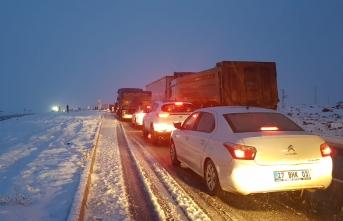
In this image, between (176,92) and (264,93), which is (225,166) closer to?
(264,93)

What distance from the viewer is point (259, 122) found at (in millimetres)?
6070

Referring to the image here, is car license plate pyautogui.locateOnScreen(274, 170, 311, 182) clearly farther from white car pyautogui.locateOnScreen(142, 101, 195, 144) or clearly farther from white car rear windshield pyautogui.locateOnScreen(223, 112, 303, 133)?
white car pyautogui.locateOnScreen(142, 101, 195, 144)

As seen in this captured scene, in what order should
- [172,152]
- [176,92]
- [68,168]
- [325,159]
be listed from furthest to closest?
[176,92] < [172,152] < [68,168] < [325,159]

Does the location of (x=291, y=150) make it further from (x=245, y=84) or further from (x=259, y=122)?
(x=245, y=84)

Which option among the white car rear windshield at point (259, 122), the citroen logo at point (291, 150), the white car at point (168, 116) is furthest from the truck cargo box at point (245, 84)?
the citroen logo at point (291, 150)

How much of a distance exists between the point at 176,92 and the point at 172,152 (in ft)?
50.8

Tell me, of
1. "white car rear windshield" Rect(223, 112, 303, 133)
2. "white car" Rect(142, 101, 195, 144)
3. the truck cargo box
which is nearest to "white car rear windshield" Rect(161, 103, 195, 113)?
"white car" Rect(142, 101, 195, 144)

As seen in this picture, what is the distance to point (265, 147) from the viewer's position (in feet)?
16.9

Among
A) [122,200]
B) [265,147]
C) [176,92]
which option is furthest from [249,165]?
[176,92]

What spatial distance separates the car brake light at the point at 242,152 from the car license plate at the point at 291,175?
17.6 inches

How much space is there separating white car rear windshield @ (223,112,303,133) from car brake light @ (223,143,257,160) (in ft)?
1.46

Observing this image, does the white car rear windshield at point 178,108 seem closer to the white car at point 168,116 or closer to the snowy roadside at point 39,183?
the white car at point 168,116

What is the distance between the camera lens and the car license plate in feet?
16.8

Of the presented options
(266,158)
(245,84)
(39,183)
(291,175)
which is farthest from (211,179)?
(245,84)
